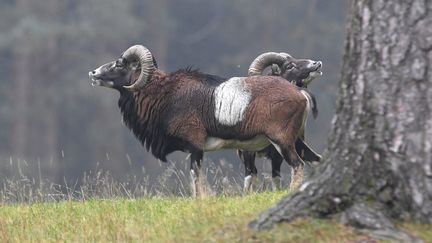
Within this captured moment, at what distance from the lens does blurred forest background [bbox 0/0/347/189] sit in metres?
47.3

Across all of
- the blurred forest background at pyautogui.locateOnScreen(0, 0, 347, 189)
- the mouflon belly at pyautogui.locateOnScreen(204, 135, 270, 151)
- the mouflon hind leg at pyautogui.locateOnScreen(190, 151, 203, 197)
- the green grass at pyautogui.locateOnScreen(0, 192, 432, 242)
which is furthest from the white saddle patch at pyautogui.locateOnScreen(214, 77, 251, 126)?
the blurred forest background at pyautogui.locateOnScreen(0, 0, 347, 189)

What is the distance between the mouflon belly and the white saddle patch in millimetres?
306

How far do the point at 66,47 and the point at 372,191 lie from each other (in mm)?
40525

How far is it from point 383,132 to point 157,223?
2.89 metres

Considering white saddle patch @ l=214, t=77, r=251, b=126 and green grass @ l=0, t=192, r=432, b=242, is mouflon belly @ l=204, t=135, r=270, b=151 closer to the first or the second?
white saddle patch @ l=214, t=77, r=251, b=126

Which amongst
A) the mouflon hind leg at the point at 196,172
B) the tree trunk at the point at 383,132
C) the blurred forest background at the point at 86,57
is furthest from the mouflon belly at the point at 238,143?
the blurred forest background at the point at 86,57

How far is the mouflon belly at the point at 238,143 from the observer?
16328 mm

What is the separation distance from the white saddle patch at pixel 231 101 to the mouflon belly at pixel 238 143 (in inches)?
12.1

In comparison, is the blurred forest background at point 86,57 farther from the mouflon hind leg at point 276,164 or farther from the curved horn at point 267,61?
the mouflon hind leg at point 276,164

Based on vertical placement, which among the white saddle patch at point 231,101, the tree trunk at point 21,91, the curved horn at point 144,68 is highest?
the curved horn at point 144,68

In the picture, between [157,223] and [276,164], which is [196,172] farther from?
[157,223]

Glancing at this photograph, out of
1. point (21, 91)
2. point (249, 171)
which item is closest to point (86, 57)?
point (21, 91)

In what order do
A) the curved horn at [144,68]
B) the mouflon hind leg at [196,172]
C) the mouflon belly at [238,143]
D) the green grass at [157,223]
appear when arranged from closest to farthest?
the green grass at [157,223], the mouflon hind leg at [196,172], the mouflon belly at [238,143], the curved horn at [144,68]

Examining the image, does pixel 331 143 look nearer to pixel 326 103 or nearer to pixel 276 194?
pixel 276 194
